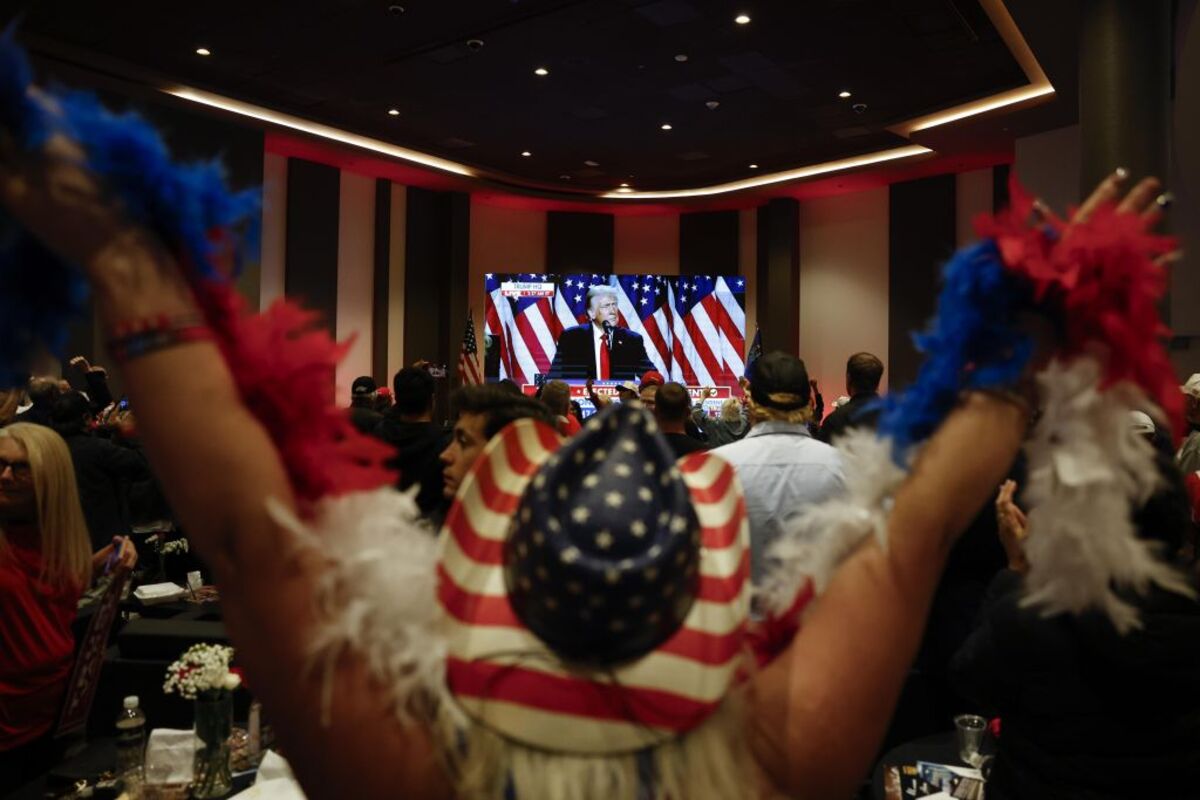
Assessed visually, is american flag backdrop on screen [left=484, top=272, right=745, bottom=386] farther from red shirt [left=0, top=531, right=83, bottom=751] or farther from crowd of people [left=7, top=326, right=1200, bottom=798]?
red shirt [left=0, top=531, right=83, bottom=751]

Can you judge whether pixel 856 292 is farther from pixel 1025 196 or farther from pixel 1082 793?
pixel 1025 196

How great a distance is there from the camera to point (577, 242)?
1299 cm

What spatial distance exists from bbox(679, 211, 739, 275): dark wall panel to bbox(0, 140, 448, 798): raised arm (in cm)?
1231

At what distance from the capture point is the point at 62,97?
0.77 m

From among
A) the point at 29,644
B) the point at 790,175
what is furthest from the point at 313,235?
the point at 29,644

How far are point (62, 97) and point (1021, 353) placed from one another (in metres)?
0.97

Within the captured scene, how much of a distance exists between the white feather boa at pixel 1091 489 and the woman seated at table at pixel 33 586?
286cm

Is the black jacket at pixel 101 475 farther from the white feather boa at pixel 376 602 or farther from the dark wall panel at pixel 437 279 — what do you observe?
the dark wall panel at pixel 437 279

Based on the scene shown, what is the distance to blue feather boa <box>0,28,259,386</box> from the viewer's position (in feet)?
2.43

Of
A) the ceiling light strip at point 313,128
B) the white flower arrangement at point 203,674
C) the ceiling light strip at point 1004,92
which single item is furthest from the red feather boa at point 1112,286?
the ceiling light strip at point 313,128

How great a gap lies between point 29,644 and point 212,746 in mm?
1114

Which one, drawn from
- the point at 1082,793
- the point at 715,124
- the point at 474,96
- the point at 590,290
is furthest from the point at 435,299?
the point at 1082,793

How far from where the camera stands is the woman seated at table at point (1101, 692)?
172 cm

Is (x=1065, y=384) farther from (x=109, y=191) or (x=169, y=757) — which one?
(x=169, y=757)
